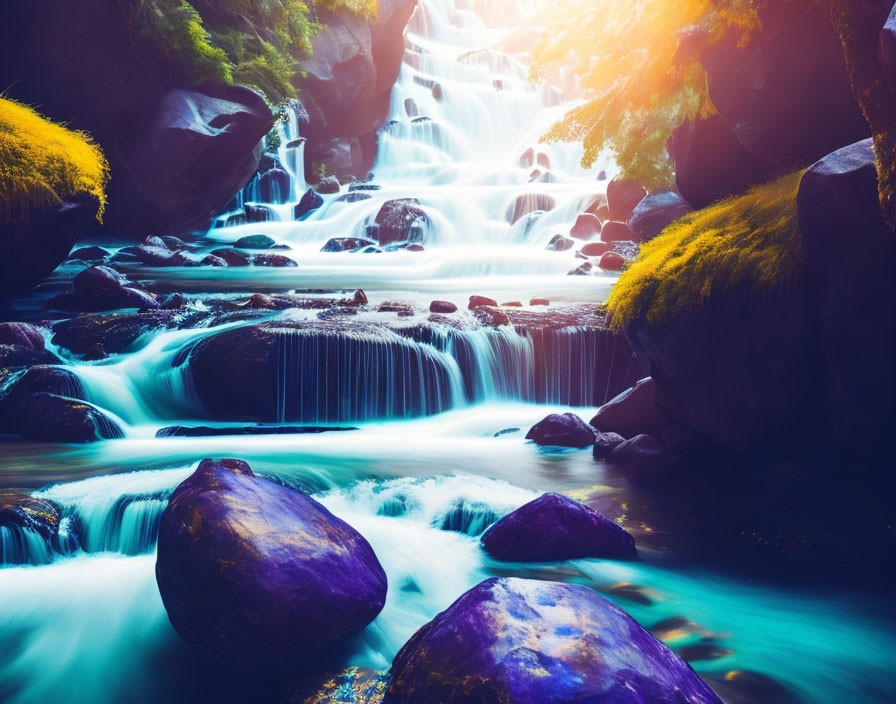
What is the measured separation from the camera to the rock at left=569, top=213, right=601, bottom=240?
64.2 ft

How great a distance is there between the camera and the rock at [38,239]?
27.2 feet

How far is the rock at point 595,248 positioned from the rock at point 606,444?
40.0 ft

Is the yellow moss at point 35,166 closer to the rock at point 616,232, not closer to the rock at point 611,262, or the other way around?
the rock at point 611,262

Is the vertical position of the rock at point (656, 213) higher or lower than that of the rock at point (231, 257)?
higher

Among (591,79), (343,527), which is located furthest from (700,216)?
(343,527)

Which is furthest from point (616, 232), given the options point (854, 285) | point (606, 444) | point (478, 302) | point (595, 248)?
point (854, 285)

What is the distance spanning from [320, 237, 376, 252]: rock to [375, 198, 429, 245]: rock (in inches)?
38.9

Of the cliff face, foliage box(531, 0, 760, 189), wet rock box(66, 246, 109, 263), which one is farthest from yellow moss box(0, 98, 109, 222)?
foliage box(531, 0, 760, 189)

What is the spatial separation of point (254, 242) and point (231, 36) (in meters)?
6.10

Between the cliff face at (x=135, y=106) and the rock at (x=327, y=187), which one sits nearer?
the cliff face at (x=135, y=106)

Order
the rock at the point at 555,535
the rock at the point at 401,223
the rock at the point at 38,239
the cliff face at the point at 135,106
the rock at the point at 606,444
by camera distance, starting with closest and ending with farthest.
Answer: the rock at the point at 555,535, the rock at the point at 606,444, the rock at the point at 38,239, the cliff face at the point at 135,106, the rock at the point at 401,223

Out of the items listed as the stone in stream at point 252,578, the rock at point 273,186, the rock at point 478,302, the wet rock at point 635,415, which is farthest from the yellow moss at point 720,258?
the rock at point 273,186

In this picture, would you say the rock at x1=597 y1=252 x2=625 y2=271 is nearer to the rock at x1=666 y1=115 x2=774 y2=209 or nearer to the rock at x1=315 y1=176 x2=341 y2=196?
the rock at x1=666 y1=115 x2=774 y2=209

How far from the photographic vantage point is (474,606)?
2.28 m
